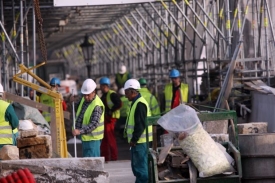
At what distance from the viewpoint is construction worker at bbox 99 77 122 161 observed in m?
21.4

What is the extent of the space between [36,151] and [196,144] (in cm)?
325

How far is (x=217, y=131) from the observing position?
16.3 meters

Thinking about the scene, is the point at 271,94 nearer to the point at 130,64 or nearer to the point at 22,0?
the point at 22,0

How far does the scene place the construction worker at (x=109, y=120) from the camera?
21.4 meters

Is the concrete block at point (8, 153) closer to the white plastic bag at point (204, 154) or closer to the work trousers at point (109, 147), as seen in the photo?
the white plastic bag at point (204, 154)

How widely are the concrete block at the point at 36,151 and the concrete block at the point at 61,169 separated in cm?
245

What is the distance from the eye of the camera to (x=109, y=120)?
71.6 ft

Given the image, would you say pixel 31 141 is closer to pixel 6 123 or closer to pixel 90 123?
pixel 6 123

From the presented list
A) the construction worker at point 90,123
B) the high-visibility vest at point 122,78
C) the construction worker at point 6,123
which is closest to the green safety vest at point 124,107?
the high-visibility vest at point 122,78

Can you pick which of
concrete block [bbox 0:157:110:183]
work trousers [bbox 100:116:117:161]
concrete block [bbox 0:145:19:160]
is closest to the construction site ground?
work trousers [bbox 100:116:117:161]

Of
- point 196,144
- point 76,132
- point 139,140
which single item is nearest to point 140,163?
point 139,140

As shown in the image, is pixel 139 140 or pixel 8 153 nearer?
pixel 8 153

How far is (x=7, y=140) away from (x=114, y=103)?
751cm

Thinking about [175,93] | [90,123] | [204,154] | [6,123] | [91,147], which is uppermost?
[175,93]
